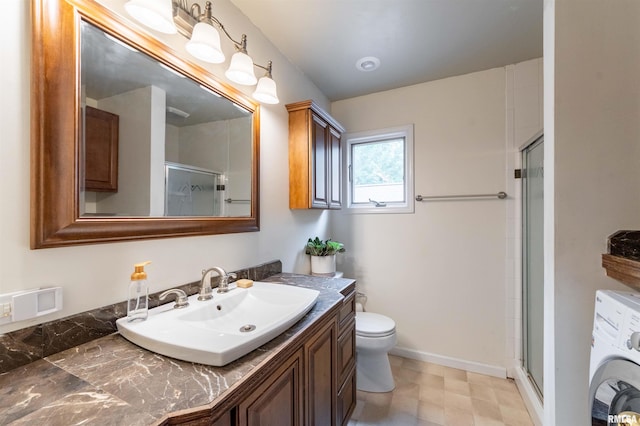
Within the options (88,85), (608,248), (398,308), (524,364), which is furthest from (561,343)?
(88,85)

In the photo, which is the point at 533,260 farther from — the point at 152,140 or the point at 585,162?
the point at 152,140

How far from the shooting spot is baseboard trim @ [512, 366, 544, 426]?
1564mm

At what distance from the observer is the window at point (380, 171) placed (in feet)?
7.84

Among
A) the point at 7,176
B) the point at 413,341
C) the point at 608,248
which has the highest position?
the point at 7,176

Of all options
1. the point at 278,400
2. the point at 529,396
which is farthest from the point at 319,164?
the point at 529,396

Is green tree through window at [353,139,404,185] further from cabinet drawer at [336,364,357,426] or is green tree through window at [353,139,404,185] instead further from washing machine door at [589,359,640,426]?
washing machine door at [589,359,640,426]

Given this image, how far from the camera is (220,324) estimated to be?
106 cm

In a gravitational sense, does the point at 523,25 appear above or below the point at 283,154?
above

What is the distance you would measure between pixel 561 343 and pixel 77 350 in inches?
67.6

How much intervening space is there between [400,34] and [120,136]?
168cm

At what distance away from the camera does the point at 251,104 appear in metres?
1.54

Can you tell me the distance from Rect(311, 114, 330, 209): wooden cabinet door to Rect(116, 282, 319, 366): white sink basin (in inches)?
32.5

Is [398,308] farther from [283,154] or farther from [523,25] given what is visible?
[523,25]

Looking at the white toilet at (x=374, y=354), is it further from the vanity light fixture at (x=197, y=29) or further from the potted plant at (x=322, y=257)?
the vanity light fixture at (x=197, y=29)
